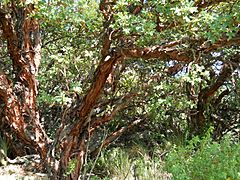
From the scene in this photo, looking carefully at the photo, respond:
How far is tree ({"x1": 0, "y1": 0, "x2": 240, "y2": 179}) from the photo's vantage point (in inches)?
121

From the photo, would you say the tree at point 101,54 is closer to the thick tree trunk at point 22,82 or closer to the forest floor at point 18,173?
the thick tree trunk at point 22,82

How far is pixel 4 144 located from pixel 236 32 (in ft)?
10.9

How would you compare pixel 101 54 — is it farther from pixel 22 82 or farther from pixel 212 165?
pixel 212 165

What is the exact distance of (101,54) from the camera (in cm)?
375

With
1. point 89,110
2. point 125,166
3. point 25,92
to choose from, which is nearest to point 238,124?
point 125,166

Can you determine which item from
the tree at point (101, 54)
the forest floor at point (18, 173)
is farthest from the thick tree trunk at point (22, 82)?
the forest floor at point (18, 173)

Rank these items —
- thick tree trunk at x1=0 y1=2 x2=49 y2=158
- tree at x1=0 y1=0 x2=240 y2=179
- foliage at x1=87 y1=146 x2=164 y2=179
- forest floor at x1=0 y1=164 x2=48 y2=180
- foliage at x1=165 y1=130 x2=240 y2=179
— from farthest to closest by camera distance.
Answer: forest floor at x1=0 y1=164 x2=48 y2=180 < foliage at x1=87 y1=146 x2=164 y2=179 < thick tree trunk at x1=0 y1=2 x2=49 y2=158 < tree at x1=0 y1=0 x2=240 y2=179 < foliage at x1=165 y1=130 x2=240 y2=179

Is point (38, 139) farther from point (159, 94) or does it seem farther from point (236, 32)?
point (236, 32)

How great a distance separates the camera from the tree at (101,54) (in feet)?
10.1

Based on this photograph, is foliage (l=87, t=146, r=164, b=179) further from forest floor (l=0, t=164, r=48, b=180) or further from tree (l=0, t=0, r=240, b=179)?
forest floor (l=0, t=164, r=48, b=180)

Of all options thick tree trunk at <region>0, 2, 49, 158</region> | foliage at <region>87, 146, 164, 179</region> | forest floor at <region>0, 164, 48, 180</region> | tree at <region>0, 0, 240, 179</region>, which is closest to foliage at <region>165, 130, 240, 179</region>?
tree at <region>0, 0, 240, 179</region>

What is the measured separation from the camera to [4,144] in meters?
5.02

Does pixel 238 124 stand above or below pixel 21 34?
below

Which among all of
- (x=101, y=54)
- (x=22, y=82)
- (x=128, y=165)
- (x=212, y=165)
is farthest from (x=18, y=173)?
(x=212, y=165)
